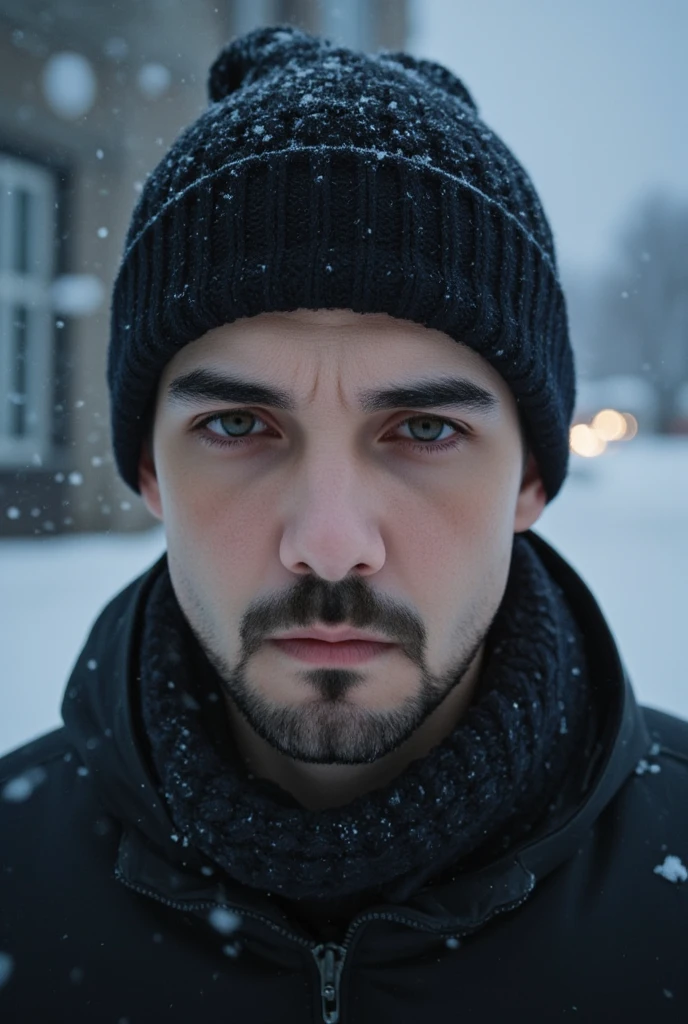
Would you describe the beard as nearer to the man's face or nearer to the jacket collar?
the man's face

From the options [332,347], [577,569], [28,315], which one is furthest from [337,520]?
[28,315]

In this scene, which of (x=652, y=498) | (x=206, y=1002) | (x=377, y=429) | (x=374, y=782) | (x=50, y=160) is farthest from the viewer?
(x=652, y=498)

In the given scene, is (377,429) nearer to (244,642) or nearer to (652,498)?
(244,642)

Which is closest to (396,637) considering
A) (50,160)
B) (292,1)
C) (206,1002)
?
(206,1002)

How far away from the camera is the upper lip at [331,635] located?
4.35 feet

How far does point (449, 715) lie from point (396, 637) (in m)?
0.36

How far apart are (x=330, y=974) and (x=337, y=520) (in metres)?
0.80

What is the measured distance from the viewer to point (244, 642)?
1404 mm

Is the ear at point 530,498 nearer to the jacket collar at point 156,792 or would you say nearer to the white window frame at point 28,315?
the jacket collar at point 156,792

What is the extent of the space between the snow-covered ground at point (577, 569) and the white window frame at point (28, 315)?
112cm

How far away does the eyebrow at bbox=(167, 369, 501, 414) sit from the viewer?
4.49ft

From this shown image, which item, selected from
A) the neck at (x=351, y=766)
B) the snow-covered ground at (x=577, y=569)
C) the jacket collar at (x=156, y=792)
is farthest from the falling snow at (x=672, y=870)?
the snow-covered ground at (x=577, y=569)

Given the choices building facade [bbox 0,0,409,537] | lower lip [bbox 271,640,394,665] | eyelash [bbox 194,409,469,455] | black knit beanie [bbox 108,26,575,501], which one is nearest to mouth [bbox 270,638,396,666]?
lower lip [bbox 271,640,394,665]

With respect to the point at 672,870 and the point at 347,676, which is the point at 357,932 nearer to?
the point at 347,676
